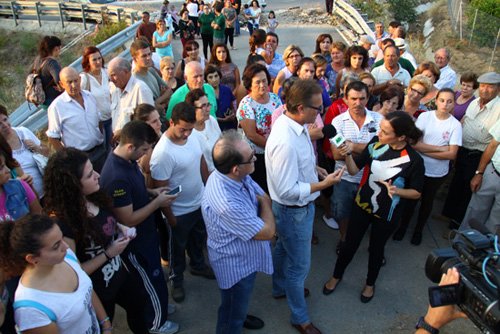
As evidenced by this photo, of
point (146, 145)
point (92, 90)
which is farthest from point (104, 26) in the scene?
point (146, 145)

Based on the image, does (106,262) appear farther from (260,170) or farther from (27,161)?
(260,170)

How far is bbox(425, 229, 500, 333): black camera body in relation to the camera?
6.09 ft

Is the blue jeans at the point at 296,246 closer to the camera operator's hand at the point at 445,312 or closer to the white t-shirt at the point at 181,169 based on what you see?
the white t-shirt at the point at 181,169

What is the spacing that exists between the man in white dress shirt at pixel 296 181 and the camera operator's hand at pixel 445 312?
1.20m

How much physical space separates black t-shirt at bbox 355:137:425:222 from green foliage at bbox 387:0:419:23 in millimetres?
13302

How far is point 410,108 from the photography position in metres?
4.84

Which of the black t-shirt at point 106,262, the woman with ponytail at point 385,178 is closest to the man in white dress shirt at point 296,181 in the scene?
the woman with ponytail at point 385,178

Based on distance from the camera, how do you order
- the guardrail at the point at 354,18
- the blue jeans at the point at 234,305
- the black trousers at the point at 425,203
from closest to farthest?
the blue jeans at the point at 234,305, the black trousers at the point at 425,203, the guardrail at the point at 354,18

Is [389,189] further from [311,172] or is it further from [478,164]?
[478,164]

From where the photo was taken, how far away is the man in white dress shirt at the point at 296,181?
307 centimetres

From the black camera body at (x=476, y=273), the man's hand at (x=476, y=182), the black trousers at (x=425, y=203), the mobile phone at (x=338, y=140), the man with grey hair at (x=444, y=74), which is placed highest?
the man with grey hair at (x=444, y=74)

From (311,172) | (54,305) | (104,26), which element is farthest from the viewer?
(104,26)

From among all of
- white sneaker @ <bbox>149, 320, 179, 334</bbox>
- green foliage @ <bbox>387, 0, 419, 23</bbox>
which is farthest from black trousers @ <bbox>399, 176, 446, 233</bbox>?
green foliage @ <bbox>387, 0, 419, 23</bbox>

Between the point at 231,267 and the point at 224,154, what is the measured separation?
82 cm
